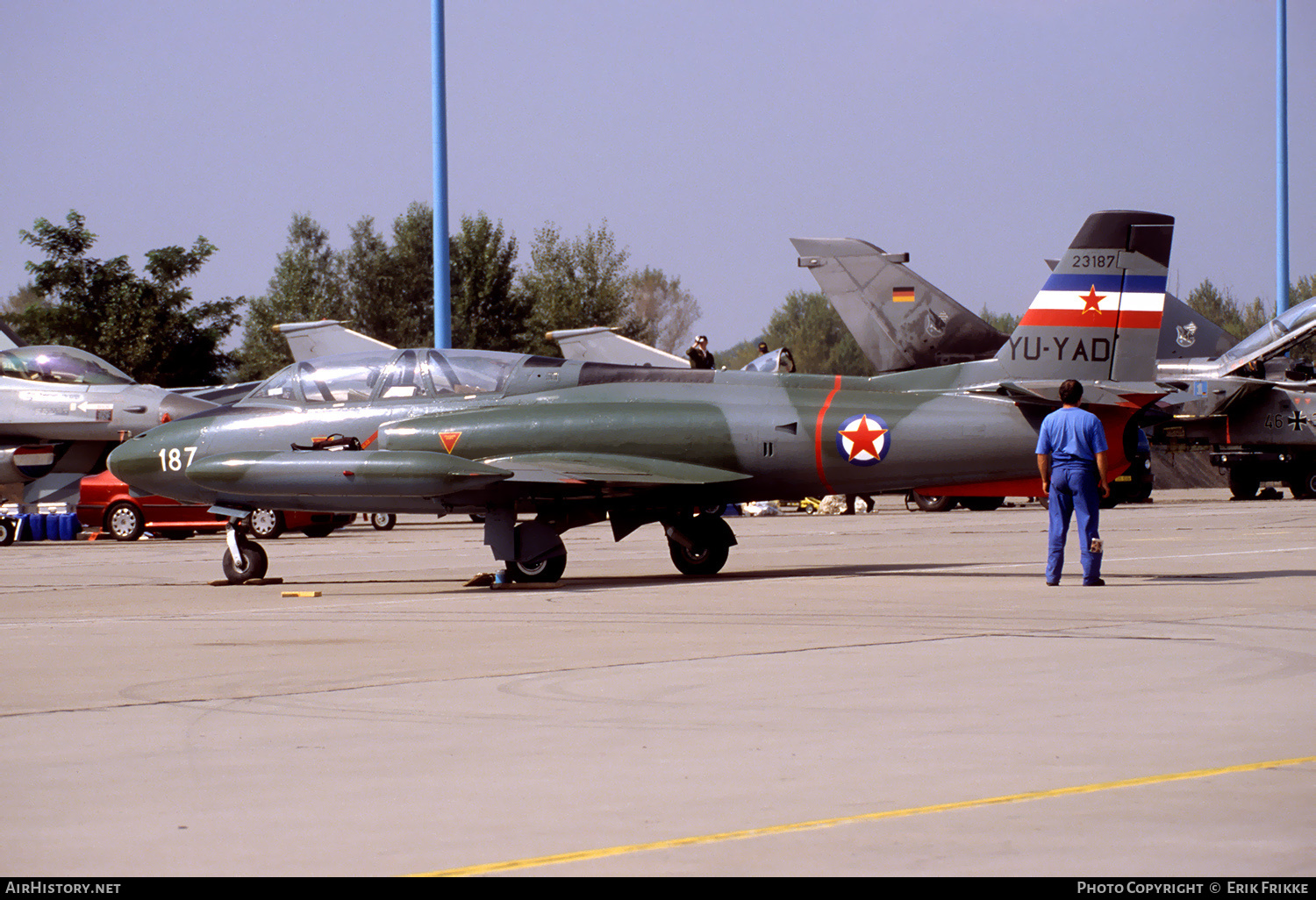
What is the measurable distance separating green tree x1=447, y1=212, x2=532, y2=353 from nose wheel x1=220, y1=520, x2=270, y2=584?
151ft

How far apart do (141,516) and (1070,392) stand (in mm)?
19616

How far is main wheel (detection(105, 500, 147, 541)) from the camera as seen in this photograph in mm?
27266

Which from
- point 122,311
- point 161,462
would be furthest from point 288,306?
point 161,462

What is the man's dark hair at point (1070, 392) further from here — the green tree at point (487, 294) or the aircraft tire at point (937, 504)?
the green tree at point (487, 294)

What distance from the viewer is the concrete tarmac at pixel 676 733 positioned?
13.9 feet

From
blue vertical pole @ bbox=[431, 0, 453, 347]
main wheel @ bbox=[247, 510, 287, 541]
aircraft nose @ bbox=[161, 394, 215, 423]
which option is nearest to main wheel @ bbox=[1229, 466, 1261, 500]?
blue vertical pole @ bbox=[431, 0, 453, 347]

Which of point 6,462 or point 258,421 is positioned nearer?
point 258,421

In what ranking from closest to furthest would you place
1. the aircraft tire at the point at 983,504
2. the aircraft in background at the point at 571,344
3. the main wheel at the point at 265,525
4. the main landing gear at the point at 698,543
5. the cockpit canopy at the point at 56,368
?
the main landing gear at the point at 698,543 < the aircraft in background at the point at 571,344 < the cockpit canopy at the point at 56,368 < the main wheel at the point at 265,525 < the aircraft tire at the point at 983,504

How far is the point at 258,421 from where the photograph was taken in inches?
623

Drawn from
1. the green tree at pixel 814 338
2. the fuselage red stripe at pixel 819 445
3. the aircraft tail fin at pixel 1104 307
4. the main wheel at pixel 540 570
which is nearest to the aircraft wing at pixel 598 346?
the main wheel at pixel 540 570

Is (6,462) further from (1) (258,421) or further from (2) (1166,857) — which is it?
(2) (1166,857)

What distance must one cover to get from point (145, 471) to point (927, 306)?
13.4 meters

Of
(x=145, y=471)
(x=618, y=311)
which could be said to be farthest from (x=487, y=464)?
(x=618, y=311)
